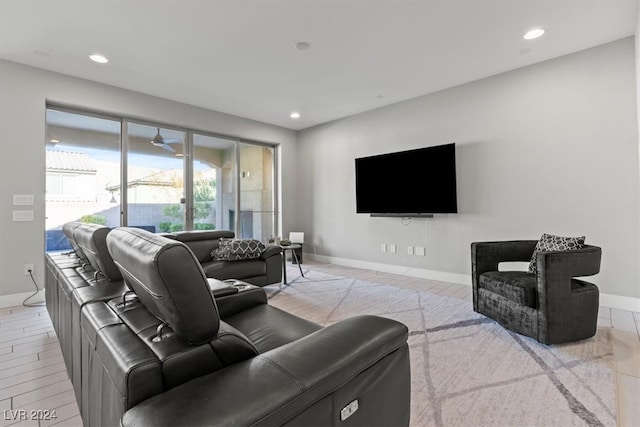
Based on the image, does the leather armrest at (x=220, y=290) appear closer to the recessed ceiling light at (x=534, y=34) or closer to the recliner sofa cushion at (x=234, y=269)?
the recliner sofa cushion at (x=234, y=269)

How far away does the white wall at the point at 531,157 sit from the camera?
3.19 m

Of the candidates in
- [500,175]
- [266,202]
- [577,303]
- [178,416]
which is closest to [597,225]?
[500,175]

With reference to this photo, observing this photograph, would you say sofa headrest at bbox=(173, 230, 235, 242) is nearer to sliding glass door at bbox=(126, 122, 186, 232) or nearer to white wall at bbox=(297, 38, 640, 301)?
sliding glass door at bbox=(126, 122, 186, 232)

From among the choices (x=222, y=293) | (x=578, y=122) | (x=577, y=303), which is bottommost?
(x=577, y=303)

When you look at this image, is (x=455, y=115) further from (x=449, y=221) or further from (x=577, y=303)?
(x=577, y=303)

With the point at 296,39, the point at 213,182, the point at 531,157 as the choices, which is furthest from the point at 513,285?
the point at 213,182

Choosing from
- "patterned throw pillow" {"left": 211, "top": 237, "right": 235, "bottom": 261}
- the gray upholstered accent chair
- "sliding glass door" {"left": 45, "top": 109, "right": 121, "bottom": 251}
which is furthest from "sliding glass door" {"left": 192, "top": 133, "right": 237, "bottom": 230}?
the gray upholstered accent chair

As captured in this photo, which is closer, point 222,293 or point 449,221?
point 222,293

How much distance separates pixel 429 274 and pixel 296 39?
11.8 ft

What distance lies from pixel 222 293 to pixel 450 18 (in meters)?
3.01

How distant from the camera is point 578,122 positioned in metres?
3.42

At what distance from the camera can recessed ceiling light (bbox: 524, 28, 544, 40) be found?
2992 millimetres

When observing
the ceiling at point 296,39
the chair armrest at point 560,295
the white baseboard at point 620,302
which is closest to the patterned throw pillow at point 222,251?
the ceiling at point 296,39

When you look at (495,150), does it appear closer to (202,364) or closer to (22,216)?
(202,364)
